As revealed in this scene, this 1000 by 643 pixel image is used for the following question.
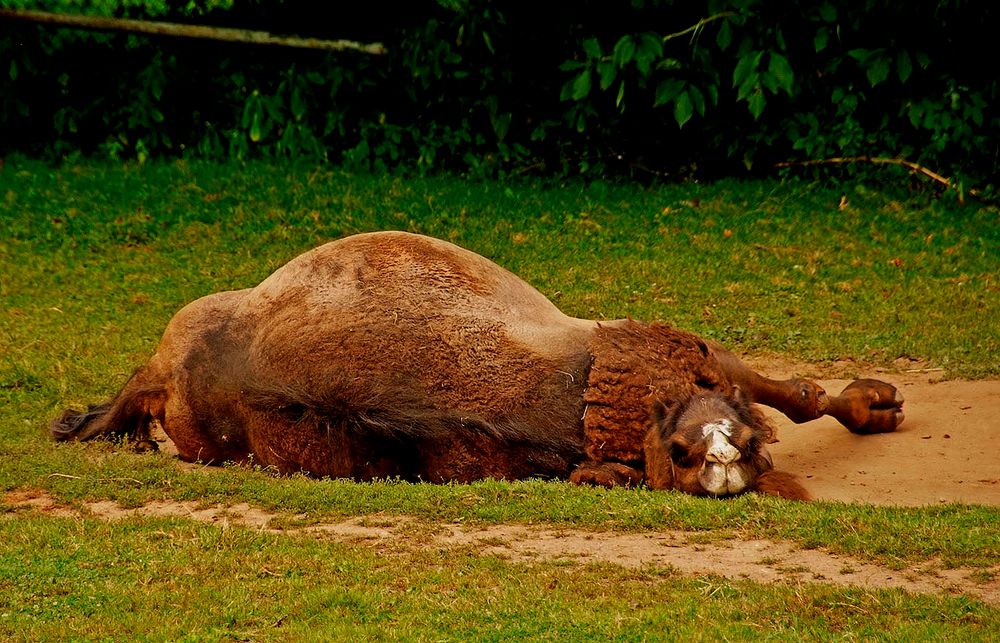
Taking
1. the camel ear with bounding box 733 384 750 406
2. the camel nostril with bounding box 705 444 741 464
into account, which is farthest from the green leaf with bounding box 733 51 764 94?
the camel nostril with bounding box 705 444 741 464

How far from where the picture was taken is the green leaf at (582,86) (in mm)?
12422

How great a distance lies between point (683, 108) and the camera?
1220cm

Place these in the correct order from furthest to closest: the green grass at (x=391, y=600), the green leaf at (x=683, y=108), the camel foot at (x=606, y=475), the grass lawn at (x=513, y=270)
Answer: the green leaf at (x=683, y=108)
the camel foot at (x=606, y=475)
the grass lawn at (x=513, y=270)
the green grass at (x=391, y=600)

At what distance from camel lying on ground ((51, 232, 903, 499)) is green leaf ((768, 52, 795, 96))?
237 inches

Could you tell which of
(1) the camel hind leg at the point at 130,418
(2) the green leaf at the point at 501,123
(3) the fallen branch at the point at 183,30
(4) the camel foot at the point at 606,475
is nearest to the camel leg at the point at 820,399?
(4) the camel foot at the point at 606,475

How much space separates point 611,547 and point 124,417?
2.96 m

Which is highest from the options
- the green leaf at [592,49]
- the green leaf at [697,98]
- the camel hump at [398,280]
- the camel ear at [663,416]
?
the green leaf at [592,49]

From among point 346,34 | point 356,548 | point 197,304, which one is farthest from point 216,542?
point 346,34

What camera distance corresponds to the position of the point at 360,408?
610 centimetres

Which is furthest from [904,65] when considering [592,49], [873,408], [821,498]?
[821,498]

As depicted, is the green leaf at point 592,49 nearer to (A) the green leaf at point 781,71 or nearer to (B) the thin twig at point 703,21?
(B) the thin twig at point 703,21

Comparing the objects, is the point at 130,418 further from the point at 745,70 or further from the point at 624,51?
the point at 745,70

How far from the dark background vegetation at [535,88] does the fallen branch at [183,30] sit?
148 millimetres

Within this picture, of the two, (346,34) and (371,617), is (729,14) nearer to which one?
(346,34)
